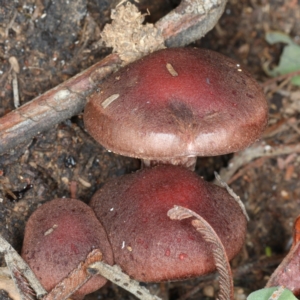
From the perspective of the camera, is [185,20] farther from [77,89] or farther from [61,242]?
[61,242]

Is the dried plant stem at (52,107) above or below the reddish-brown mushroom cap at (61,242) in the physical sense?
above

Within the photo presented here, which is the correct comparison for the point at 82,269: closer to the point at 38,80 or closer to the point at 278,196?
the point at 38,80

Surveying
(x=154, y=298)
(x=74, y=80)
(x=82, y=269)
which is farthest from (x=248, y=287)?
(x=74, y=80)

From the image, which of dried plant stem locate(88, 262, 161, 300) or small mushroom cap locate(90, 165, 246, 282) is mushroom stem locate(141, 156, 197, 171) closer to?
small mushroom cap locate(90, 165, 246, 282)

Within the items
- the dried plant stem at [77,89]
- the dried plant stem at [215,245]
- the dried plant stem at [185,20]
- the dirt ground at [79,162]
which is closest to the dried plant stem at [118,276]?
the dried plant stem at [215,245]

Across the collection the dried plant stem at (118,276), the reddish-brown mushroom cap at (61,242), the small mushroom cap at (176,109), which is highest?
the small mushroom cap at (176,109)

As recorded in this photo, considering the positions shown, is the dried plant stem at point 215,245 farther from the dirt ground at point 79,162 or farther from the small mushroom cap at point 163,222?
the dirt ground at point 79,162

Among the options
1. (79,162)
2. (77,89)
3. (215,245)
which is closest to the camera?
(215,245)

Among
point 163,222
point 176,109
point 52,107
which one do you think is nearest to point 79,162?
point 52,107
